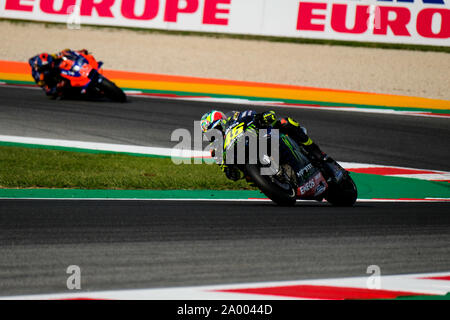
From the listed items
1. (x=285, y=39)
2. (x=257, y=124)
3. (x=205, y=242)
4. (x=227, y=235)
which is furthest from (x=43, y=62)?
(x=205, y=242)

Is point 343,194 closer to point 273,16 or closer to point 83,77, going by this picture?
point 83,77

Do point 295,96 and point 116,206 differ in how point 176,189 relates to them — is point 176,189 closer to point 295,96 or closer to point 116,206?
point 116,206

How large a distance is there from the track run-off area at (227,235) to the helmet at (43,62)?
2842mm

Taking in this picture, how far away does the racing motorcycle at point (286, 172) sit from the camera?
7.21m

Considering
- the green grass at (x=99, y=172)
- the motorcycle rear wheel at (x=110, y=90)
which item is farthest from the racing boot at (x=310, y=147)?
the motorcycle rear wheel at (x=110, y=90)

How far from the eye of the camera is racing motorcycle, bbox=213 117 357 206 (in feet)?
23.7

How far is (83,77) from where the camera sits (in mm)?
15430

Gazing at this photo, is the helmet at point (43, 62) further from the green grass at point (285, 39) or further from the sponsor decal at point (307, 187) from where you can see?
the sponsor decal at point (307, 187)

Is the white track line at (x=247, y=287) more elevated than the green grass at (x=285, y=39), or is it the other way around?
the green grass at (x=285, y=39)

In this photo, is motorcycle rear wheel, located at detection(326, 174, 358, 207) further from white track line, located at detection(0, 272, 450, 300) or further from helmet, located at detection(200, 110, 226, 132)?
white track line, located at detection(0, 272, 450, 300)

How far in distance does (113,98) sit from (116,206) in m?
8.34

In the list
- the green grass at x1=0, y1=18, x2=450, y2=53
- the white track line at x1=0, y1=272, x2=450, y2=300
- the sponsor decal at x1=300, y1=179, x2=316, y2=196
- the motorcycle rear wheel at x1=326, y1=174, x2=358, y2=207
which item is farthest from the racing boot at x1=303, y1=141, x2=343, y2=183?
the green grass at x1=0, y1=18, x2=450, y2=53

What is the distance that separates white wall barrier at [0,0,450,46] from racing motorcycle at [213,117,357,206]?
13.3m

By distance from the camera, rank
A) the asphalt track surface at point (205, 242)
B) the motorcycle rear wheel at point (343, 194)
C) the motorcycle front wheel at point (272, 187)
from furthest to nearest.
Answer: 1. the motorcycle rear wheel at point (343, 194)
2. the motorcycle front wheel at point (272, 187)
3. the asphalt track surface at point (205, 242)
